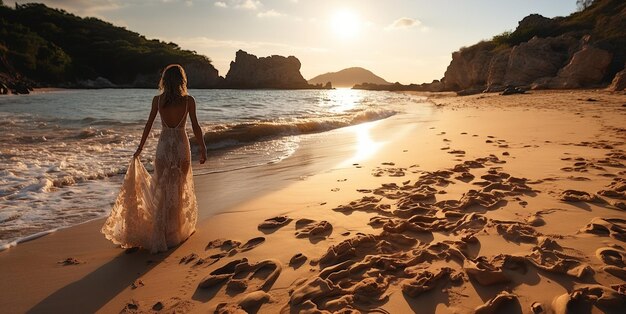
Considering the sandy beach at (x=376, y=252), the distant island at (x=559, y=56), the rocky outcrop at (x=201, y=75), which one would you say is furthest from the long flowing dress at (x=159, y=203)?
the rocky outcrop at (x=201, y=75)

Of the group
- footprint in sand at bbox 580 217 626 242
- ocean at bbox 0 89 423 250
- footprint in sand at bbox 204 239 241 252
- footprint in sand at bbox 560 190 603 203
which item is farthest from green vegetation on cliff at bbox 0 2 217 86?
footprint in sand at bbox 580 217 626 242

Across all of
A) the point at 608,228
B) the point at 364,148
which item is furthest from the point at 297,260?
the point at 364,148

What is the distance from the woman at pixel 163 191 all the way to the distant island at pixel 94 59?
142ft

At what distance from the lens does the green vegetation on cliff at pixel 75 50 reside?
60031 mm

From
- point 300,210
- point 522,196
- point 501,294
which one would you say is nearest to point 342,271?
point 501,294

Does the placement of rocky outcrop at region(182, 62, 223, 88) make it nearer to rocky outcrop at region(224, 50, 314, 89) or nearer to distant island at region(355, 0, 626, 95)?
rocky outcrop at region(224, 50, 314, 89)

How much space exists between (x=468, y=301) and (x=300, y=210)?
7.95 feet

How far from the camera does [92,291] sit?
2.83m

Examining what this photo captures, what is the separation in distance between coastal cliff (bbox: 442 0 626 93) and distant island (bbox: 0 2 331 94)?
5120 cm

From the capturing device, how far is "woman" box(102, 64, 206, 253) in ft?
12.1

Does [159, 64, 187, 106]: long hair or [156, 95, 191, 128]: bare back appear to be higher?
[159, 64, 187, 106]: long hair

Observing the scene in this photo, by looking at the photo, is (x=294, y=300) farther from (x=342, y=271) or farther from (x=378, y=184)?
(x=378, y=184)

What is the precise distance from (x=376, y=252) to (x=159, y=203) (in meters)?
2.37

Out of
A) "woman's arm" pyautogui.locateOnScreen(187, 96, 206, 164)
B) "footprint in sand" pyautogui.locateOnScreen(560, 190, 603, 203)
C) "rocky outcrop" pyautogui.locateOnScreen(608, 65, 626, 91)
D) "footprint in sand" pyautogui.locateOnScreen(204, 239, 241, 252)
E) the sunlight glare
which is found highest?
"rocky outcrop" pyautogui.locateOnScreen(608, 65, 626, 91)
